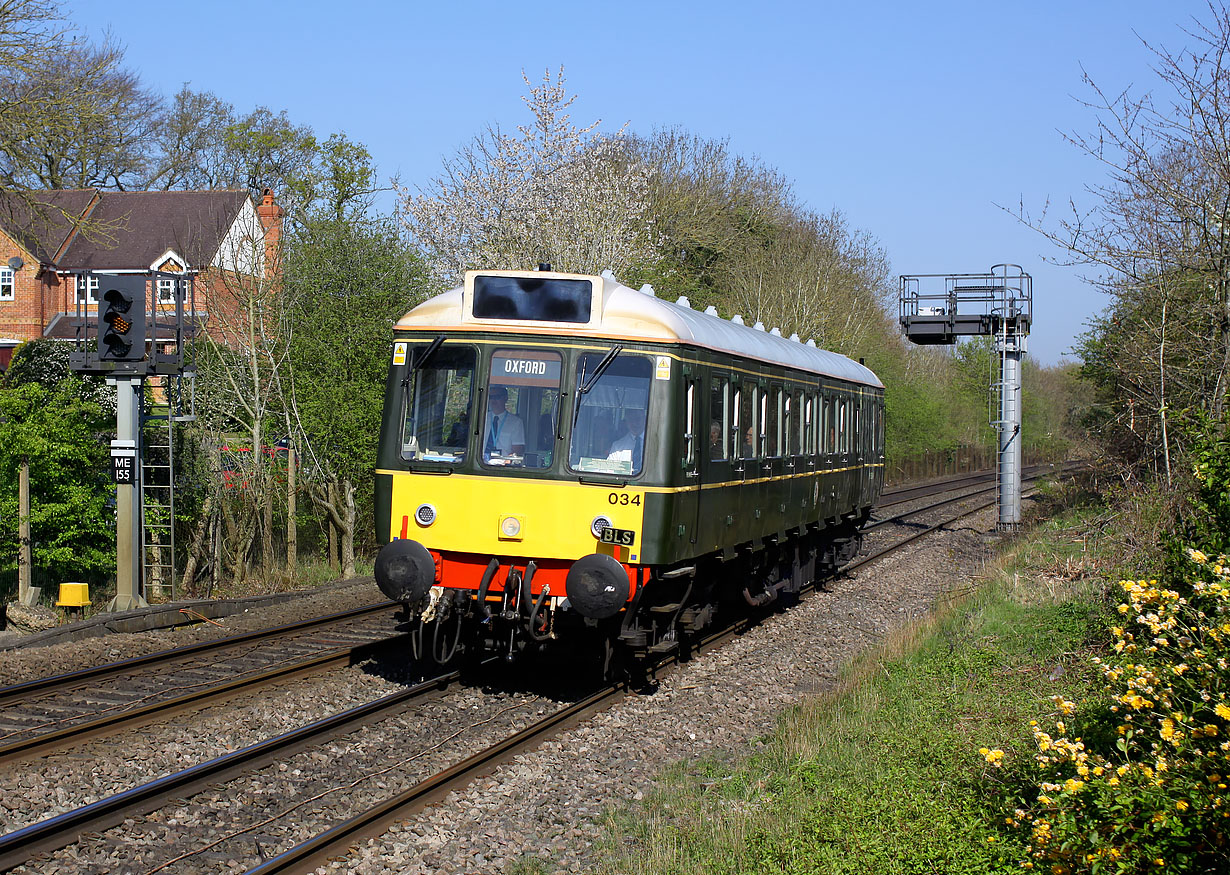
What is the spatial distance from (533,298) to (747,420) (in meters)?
3.07

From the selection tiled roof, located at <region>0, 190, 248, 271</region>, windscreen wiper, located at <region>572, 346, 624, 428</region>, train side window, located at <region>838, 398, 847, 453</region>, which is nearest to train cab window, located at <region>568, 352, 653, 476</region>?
windscreen wiper, located at <region>572, 346, 624, 428</region>

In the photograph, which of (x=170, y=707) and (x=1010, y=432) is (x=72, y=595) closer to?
(x=170, y=707)

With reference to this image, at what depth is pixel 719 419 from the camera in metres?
10.2

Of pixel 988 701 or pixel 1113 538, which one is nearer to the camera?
pixel 988 701

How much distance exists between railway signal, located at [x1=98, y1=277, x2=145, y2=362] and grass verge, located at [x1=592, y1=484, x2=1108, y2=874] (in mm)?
8718

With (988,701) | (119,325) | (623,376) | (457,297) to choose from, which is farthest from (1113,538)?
(119,325)

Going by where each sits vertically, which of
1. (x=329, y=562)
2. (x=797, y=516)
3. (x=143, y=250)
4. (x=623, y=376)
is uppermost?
(x=143, y=250)

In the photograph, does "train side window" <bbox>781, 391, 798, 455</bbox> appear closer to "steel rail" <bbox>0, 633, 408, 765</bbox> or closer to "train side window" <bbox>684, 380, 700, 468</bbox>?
"train side window" <bbox>684, 380, 700, 468</bbox>

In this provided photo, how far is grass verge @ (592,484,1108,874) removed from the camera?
5617 mm

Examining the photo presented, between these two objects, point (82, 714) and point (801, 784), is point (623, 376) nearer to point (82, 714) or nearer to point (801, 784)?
point (801, 784)

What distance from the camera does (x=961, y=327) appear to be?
90.9 ft

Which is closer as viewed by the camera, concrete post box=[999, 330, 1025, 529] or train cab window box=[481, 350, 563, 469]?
train cab window box=[481, 350, 563, 469]

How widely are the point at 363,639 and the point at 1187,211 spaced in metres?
10.6

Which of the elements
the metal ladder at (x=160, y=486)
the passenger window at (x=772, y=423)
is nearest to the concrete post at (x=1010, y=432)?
the passenger window at (x=772, y=423)
